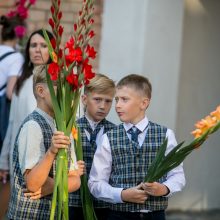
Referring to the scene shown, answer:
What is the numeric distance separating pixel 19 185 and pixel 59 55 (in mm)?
841

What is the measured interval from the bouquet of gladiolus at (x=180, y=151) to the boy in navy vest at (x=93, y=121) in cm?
69

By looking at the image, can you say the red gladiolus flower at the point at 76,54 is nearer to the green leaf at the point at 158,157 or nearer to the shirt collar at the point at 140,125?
the green leaf at the point at 158,157

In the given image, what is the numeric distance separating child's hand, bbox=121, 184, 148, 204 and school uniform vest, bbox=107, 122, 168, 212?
10 cm

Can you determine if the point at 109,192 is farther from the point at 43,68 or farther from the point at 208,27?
the point at 208,27

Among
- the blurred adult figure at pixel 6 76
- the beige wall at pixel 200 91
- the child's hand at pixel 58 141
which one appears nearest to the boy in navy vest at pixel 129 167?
the child's hand at pixel 58 141

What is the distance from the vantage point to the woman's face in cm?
691

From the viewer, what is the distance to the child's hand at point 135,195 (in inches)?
211

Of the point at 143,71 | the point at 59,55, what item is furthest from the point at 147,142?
the point at 143,71

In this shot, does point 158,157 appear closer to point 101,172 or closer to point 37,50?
point 101,172

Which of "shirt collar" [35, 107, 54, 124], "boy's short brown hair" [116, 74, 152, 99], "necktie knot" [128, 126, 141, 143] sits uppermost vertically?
"boy's short brown hair" [116, 74, 152, 99]

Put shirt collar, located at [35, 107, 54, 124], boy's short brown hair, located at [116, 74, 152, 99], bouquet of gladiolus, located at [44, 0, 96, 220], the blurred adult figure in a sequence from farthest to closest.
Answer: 1. the blurred adult figure
2. boy's short brown hair, located at [116, 74, 152, 99]
3. shirt collar, located at [35, 107, 54, 124]
4. bouquet of gladiolus, located at [44, 0, 96, 220]

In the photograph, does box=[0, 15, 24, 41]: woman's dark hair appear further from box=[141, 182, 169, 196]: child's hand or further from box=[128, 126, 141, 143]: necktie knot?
box=[141, 182, 169, 196]: child's hand

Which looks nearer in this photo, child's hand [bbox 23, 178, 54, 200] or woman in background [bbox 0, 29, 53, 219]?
child's hand [bbox 23, 178, 54, 200]

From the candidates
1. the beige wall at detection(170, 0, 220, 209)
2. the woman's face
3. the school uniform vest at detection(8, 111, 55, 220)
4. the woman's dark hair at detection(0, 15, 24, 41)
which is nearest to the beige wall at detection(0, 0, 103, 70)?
the woman's dark hair at detection(0, 15, 24, 41)
